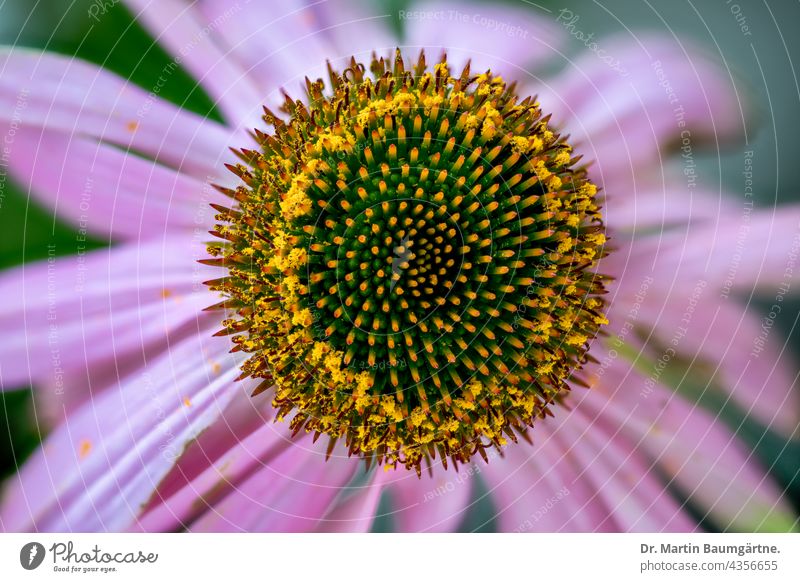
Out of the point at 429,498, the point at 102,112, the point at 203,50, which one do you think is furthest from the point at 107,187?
the point at 429,498

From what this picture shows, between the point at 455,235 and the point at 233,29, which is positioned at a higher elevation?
the point at 233,29

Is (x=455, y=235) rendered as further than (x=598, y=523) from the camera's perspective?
No

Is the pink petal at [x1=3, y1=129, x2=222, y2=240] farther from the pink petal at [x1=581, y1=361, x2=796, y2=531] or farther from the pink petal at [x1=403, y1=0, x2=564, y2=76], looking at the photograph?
the pink petal at [x1=581, y1=361, x2=796, y2=531]

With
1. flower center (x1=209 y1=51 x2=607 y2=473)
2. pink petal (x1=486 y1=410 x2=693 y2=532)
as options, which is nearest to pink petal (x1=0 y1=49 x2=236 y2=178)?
flower center (x1=209 y1=51 x2=607 y2=473)

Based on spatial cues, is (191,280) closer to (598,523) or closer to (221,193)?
(221,193)

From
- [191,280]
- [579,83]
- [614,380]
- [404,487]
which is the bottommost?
[404,487]

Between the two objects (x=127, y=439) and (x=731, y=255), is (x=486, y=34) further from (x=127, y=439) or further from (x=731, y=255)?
(x=127, y=439)

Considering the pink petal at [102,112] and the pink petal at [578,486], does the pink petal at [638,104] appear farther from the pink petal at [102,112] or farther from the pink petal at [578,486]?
the pink petal at [102,112]
